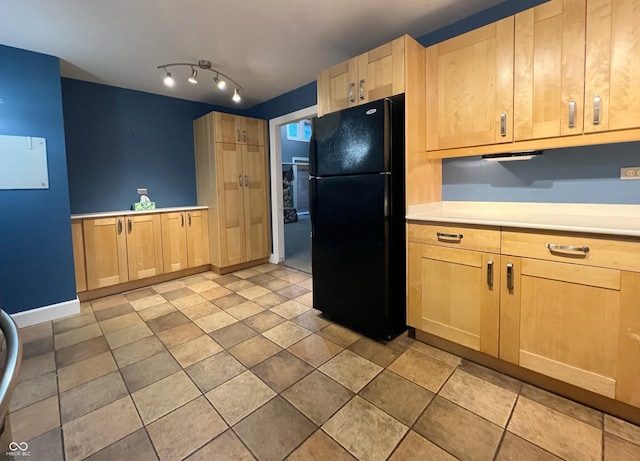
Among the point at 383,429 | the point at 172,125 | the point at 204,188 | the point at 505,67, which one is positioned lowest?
the point at 383,429

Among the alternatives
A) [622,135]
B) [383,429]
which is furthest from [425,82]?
[383,429]

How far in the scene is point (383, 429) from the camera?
1455 millimetres

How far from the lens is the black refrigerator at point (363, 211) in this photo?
210cm

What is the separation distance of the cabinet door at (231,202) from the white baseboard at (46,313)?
1.56m

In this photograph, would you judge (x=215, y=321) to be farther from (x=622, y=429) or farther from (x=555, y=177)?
(x=555, y=177)

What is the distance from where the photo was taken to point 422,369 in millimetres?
1914

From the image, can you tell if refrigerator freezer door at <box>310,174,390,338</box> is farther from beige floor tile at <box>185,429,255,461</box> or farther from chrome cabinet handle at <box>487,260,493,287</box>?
beige floor tile at <box>185,429,255,461</box>

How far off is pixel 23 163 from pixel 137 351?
1951 millimetres

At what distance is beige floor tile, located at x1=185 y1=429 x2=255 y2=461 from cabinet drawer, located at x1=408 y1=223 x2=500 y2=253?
1.58m

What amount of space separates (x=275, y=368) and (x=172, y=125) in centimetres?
356

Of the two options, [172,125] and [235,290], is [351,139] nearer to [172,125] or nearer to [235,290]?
[235,290]

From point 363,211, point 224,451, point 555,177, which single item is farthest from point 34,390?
point 555,177

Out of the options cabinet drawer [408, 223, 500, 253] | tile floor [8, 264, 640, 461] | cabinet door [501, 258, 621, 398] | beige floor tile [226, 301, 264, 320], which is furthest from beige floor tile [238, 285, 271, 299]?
cabinet door [501, 258, 621, 398]

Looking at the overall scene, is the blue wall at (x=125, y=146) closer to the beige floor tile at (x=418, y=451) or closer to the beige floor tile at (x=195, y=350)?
the beige floor tile at (x=195, y=350)
